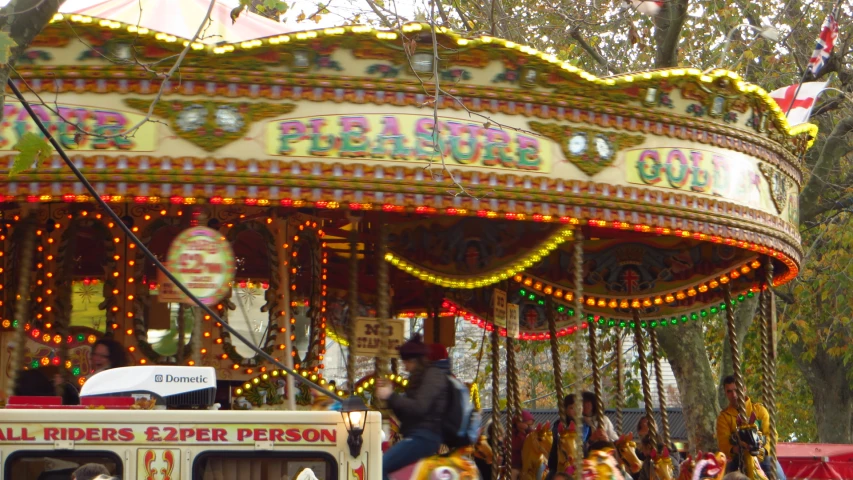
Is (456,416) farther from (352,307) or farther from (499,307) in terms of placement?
(499,307)

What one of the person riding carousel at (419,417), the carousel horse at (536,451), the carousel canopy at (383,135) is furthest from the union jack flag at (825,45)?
the person riding carousel at (419,417)

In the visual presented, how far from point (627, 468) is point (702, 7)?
8.96m

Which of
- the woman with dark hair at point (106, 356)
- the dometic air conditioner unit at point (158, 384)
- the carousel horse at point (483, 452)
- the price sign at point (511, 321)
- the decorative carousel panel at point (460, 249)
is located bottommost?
the carousel horse at point (483, 452)

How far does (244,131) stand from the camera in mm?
8953

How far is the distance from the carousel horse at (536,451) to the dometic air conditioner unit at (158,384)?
23.5 ft

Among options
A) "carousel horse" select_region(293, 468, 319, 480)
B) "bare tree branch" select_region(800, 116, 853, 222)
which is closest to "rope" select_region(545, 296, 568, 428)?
"bare tree branch" select_region(800, 116, 853, 222)

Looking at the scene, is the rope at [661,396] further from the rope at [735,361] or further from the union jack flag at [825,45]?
the union jack flag at [825,45]

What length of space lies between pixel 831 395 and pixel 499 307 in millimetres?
10589

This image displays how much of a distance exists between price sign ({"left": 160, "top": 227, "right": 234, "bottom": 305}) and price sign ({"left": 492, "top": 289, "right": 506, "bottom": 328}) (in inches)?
196

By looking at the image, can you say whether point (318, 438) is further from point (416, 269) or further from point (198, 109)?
point (416, 269)

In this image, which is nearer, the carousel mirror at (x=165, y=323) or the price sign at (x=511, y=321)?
the carousel mirror at (x=165, y=323)

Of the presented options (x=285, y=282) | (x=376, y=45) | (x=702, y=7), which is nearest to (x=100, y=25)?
(x=376, y=45)

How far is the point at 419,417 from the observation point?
7500 millimetres

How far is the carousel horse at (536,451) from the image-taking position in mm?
13617
